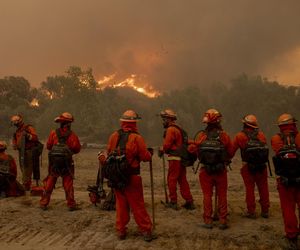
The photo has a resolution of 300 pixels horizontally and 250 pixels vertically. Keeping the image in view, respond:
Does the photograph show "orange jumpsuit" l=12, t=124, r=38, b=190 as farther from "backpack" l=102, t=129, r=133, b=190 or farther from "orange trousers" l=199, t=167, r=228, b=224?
"orange trousers" l=199, t=167, r=228, b=224

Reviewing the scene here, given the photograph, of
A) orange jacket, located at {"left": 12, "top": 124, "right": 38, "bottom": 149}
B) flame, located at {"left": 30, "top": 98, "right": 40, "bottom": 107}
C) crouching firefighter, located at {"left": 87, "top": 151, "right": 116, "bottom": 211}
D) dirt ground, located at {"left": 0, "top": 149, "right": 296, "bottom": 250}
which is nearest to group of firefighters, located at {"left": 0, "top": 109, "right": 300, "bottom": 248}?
dirt ground, located at {"left": 0, "top": 149, "right": 296, "bottom": 250}

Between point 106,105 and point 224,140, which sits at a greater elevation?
point 106,105

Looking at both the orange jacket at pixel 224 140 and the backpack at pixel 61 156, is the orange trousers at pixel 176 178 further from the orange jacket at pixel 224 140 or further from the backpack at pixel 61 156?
the backpack at pixel 61 156

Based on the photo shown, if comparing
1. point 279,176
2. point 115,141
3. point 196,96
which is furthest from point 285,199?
point 196,96

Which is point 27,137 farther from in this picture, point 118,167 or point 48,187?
point 118,167

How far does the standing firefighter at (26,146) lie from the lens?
12.0 metres

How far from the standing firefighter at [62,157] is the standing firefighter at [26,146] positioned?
7.97 ft

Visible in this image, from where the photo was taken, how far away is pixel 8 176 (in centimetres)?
1130

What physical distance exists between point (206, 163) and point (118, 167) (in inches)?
74.2

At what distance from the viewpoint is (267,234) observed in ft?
25.8

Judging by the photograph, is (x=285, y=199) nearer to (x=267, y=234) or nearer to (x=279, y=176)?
(x=279, y=176)

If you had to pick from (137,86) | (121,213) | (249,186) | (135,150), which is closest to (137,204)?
(121,213)

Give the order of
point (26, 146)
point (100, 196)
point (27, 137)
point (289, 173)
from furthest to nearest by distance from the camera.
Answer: point (26, 146), point (27, 137), point (100, 196), point (289, 173)

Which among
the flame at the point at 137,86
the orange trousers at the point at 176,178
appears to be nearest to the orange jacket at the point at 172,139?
the orange trousers at the point at 176,178
